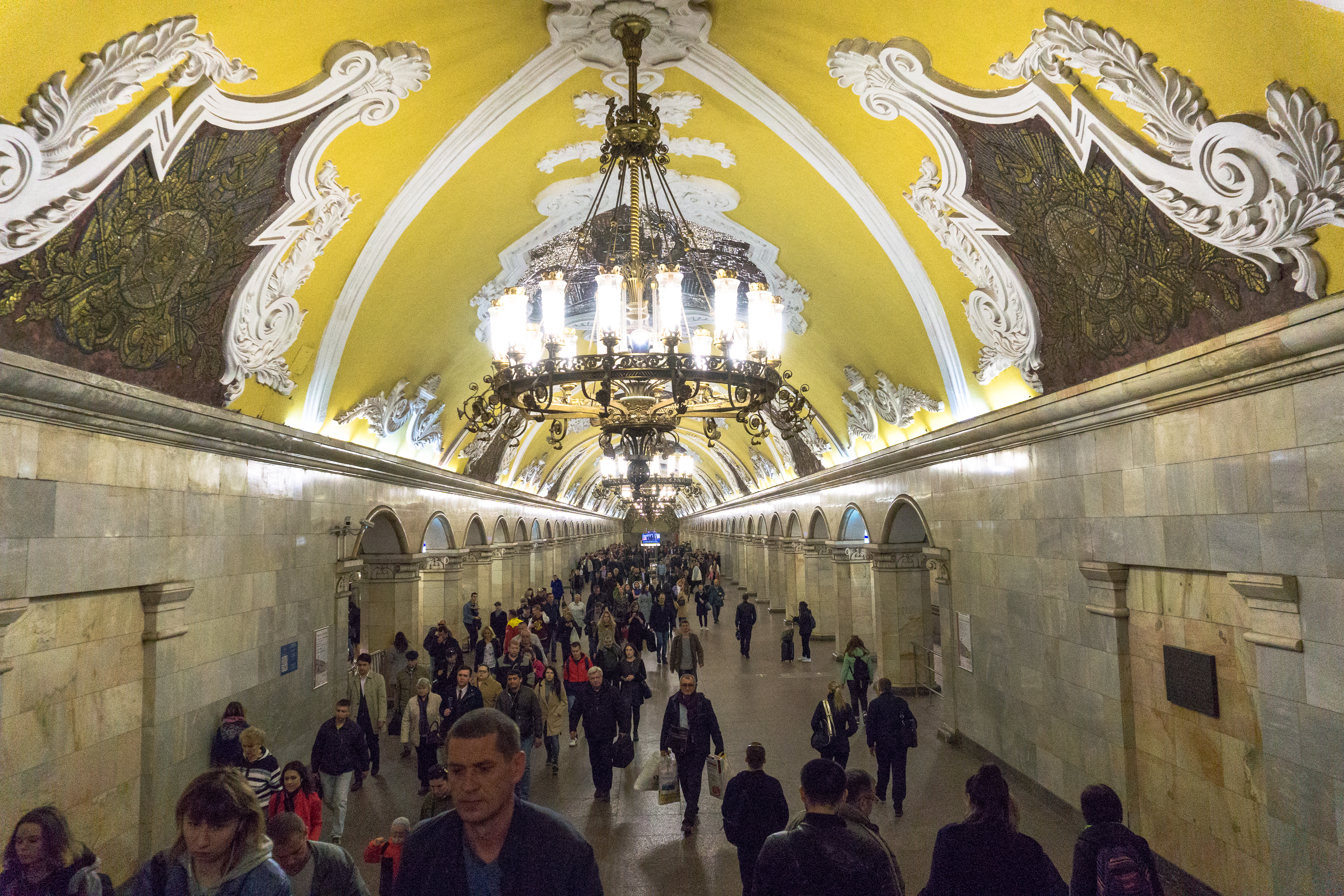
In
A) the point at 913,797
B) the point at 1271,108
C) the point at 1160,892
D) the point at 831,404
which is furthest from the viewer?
the point at 831,404

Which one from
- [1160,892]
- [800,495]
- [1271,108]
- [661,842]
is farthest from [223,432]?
[800,495]

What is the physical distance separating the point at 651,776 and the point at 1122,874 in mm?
3803

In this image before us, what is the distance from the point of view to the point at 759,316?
5938mm

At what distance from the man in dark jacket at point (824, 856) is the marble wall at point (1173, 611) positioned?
3.08 metres

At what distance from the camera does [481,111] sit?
7008mm

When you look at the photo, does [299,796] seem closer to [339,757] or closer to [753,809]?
[339,757]

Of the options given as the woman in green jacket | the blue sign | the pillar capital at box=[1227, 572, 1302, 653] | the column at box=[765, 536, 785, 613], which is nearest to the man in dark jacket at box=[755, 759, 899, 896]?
the pillar capital at box=[1227, 572, 1302, 653]

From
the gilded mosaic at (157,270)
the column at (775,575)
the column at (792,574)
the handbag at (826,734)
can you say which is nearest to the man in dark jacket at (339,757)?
the gilded mosaic at (157,270)

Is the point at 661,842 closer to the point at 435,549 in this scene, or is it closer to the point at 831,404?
the point at 831,404

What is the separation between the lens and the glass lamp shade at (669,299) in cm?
549

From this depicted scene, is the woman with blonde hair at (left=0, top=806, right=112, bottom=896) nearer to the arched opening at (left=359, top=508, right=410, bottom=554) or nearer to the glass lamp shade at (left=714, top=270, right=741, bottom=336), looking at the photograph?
the glass lamp shade at (left=714, top=270, right=741, bottom=336)

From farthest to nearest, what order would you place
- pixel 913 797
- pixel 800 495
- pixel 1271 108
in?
pixel 800 495, pixel 913 797, pixel 1271 108

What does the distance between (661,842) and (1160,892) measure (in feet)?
13.4

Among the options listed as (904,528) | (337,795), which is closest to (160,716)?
(337,795)
